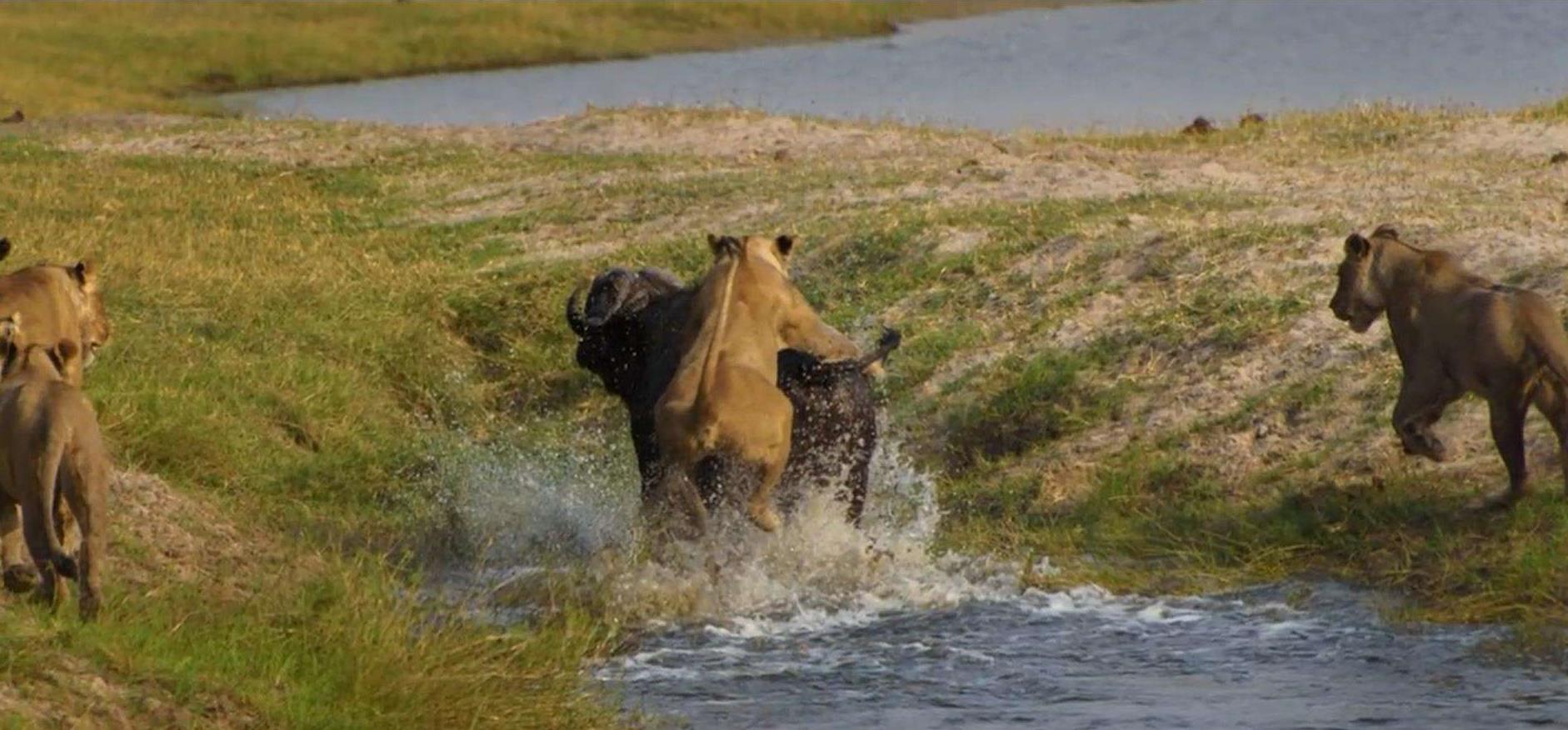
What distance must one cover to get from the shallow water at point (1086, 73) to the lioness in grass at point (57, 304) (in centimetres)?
1698

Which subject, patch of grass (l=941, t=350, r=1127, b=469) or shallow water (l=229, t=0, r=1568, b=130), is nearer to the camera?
patch of grass (l=941, t=350, r=1127, b=469)

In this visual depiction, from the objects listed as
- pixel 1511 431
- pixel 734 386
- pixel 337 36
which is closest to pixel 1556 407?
pixel 1511 431

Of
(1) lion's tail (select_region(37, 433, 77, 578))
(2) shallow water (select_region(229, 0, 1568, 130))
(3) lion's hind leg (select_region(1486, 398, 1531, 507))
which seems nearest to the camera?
(1) lion's tail (select_region(37, 433, 77, 578))

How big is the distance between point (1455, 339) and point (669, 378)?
254cm

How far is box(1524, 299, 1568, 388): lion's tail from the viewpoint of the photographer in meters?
8.48

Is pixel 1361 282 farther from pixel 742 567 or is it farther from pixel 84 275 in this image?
pixel 84 275

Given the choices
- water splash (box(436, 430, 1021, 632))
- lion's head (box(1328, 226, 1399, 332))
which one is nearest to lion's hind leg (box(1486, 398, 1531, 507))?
lion's head (box(1328, 226, 1399, 332))

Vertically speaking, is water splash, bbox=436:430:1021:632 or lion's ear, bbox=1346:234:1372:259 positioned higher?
lion's ear, bbox=1346:234:1372:259

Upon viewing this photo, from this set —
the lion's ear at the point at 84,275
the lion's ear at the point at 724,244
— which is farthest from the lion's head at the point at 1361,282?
the lion's ear at the point at 84,275

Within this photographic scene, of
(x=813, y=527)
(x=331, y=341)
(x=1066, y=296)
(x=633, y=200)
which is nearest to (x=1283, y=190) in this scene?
(x=1066, y=296)

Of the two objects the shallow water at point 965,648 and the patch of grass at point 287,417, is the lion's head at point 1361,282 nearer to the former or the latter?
the shallow water at point 965,648

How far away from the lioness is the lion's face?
4403mm

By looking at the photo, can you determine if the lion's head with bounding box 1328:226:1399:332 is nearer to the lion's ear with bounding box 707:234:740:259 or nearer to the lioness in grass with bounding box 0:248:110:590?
the lion's ear with bounding box 707:234:740:259

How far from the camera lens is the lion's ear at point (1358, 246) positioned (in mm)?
9297
